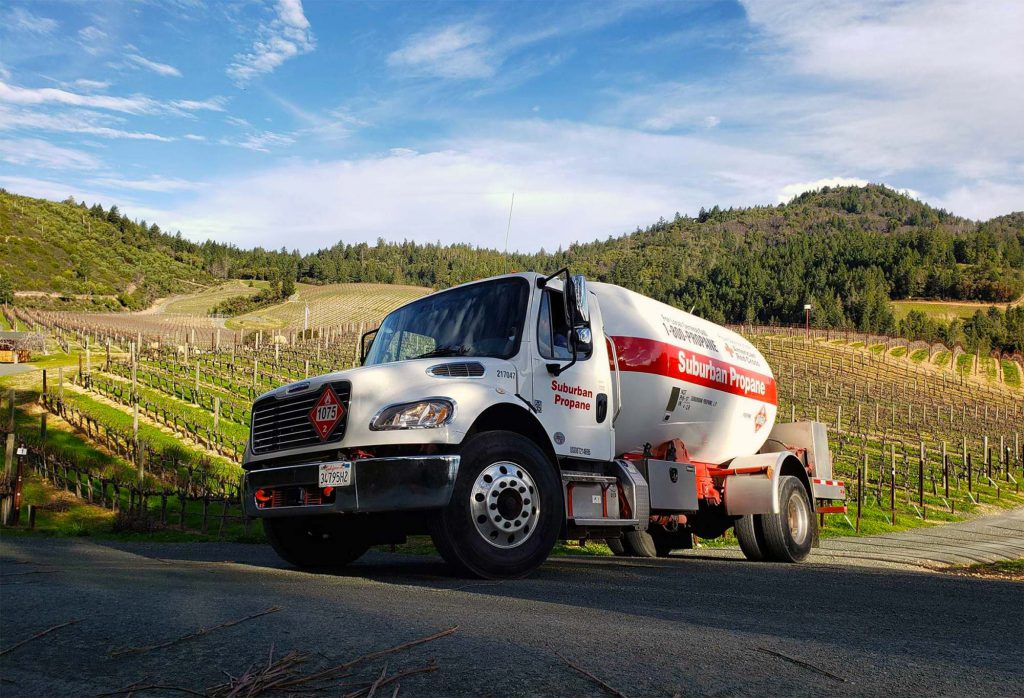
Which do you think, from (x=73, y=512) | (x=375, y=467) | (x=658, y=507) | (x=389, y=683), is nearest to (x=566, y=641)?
(x=389, y=683)

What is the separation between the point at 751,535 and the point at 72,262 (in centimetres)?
17512

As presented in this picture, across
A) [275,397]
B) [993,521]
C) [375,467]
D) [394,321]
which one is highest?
[394,321]

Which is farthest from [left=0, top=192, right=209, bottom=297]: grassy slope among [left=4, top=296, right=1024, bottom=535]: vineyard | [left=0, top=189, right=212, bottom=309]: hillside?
[left=4, top=296, right=1024, bottom=535]: vineyard

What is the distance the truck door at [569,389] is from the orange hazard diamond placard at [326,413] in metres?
1.88

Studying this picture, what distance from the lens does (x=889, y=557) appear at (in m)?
17.5

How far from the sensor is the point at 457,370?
740 cm

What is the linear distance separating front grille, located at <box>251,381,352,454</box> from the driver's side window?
2.04 meters

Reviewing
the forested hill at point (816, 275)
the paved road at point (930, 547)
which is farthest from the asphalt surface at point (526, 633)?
the forested hill at point (816, 275)

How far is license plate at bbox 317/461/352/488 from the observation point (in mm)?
6801

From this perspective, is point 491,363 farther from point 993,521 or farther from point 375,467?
point 993,521

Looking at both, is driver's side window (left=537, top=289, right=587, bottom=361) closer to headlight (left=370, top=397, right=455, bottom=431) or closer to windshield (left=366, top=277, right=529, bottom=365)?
windshield (left=366, top=277, right=529, bottom=365)

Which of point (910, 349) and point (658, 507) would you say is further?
point (910, 349)

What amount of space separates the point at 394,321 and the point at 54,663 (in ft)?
20.1

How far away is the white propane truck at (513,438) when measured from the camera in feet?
22.6
